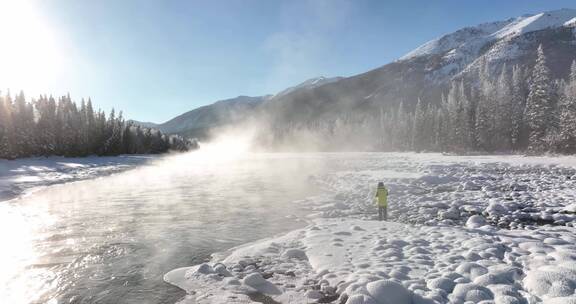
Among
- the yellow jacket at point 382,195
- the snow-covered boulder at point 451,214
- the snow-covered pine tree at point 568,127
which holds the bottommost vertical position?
the snow-covered boulder at point 451,214

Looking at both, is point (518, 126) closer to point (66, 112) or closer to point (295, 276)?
point (295, 276)

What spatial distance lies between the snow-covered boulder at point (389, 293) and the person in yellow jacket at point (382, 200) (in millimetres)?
7892

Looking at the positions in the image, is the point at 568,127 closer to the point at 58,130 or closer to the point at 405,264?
the point at 405,264

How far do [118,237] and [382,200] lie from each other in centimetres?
1056

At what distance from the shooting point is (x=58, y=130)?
2724 inches

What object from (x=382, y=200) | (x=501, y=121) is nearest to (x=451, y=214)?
(x=382, y=200)

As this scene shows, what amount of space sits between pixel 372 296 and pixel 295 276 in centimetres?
230

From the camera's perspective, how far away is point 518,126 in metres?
65.7

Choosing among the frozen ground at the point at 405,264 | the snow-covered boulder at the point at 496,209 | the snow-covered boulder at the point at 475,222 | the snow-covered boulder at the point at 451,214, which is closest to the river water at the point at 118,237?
the frozen ground at the point at 405,264

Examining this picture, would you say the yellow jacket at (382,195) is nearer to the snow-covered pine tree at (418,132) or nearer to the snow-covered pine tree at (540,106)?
the snow-covered pine tree at (540,106)

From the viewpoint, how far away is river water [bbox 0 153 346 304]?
323 inches

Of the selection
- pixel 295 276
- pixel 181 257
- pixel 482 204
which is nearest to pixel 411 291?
pixel 295 276

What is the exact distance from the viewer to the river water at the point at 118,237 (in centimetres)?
820

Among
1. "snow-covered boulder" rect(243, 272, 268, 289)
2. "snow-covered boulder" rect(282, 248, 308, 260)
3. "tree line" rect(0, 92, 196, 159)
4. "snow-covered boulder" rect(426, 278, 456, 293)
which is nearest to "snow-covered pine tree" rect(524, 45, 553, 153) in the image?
"snow-covered boulder" rect(282, 248, 308, 260)
